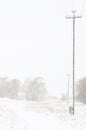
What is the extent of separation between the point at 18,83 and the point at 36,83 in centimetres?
1046

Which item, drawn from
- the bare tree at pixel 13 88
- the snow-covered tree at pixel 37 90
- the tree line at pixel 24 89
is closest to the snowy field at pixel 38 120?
the snow-covered tree at pixel 37 90

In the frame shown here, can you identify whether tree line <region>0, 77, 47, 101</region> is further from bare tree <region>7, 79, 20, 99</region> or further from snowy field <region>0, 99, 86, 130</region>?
snowy field <region>0, 99, 86, 130</region>

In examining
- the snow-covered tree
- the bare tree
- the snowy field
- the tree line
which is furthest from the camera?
the bare tree

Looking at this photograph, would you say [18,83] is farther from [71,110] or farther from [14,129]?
[14,129]

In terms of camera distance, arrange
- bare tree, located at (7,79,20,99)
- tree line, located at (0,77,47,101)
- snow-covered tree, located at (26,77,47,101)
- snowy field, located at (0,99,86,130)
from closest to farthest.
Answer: snowy field, located at (0,99,86,130) → snow-covered tree, located at (26,77,47,101) → tree line, located at (0,77,47,101) → bare tree, located at (7,79,20,99)

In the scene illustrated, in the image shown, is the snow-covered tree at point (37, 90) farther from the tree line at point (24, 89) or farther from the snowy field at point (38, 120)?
the snowy field at point (38, 120)

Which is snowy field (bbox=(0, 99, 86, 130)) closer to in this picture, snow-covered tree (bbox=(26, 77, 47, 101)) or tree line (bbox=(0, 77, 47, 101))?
snow-covered tree (bbox=(26, 77, 47, 101))

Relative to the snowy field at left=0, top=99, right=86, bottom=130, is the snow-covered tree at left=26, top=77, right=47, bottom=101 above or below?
above

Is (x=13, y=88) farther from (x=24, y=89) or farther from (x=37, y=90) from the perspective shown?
(x=24, y=89)

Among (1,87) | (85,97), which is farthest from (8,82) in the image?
(85,97)

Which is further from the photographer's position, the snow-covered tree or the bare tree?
the bare tree

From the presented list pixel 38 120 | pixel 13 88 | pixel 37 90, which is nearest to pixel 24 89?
pixel 13 88

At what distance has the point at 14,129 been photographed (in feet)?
38.4

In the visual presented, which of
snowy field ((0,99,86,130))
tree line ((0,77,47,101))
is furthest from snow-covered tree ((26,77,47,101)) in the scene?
snowy field ((0,99,86,130))
